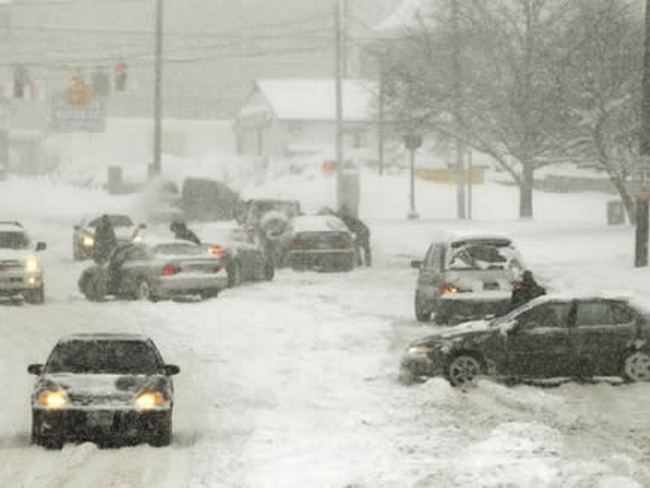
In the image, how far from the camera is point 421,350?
20.8 metres

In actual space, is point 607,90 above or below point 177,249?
above

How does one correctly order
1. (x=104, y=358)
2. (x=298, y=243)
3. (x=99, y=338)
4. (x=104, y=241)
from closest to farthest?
(x=104, y=358), (x=99, y=338), (x=298, y=243), (x=104, y=241)

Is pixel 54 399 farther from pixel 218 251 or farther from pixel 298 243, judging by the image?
pixel 298 243

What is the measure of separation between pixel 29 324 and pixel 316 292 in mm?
7324

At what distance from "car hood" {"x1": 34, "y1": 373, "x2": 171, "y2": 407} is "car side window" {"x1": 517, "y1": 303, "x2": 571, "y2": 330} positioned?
6.42m

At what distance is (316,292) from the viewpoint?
33875 mm

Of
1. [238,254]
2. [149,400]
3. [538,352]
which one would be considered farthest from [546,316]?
[238,254]

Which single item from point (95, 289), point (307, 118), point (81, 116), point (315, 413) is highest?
point (307, 118)

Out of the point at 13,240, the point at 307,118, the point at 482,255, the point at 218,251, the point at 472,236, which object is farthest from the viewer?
the point at 307,118

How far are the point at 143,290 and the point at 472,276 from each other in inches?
332

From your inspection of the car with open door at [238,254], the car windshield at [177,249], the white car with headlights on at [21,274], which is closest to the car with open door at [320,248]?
the car with open door at [238,254]

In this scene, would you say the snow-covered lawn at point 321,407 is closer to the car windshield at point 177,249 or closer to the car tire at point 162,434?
the car tire at point 162,434

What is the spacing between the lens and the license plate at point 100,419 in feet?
52.0

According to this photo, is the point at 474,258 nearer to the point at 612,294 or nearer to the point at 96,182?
the point at 612,294
